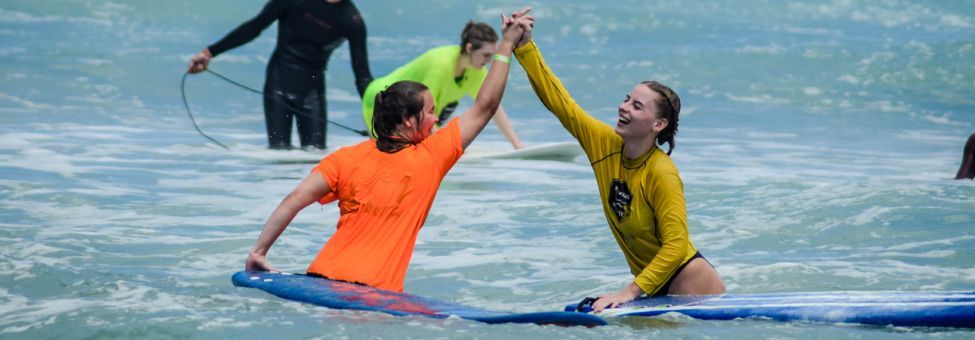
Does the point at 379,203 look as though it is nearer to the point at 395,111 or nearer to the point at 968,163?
the point at 395,111

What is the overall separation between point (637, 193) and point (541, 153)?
19.9ft

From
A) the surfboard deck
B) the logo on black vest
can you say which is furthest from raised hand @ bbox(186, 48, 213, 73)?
the logo on black vest

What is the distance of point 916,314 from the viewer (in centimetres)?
482

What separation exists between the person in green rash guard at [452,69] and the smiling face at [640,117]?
14.3 ft

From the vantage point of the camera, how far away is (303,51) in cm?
1016

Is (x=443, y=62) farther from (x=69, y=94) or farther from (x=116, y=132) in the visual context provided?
(x=69, y=94)

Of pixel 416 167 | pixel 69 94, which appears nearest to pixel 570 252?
pixel 416 167

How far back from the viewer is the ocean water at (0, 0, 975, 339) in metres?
5.10

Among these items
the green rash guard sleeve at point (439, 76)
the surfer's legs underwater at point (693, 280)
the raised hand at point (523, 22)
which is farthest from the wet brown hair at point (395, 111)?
the green rash guard sleeve at point (439, 76)

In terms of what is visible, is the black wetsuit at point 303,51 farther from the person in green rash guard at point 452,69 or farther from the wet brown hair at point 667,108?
the wet brown hair at point 667,108

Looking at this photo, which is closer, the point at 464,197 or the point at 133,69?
the point at 464,197

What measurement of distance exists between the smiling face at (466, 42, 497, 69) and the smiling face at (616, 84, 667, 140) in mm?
4445

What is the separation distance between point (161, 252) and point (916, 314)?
385 centimetres

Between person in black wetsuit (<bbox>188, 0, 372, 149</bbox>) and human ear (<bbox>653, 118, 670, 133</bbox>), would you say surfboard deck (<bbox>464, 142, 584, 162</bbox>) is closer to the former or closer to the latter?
person in black wetsuit (<bbox>188, 0, 372, 149</bbox>)
